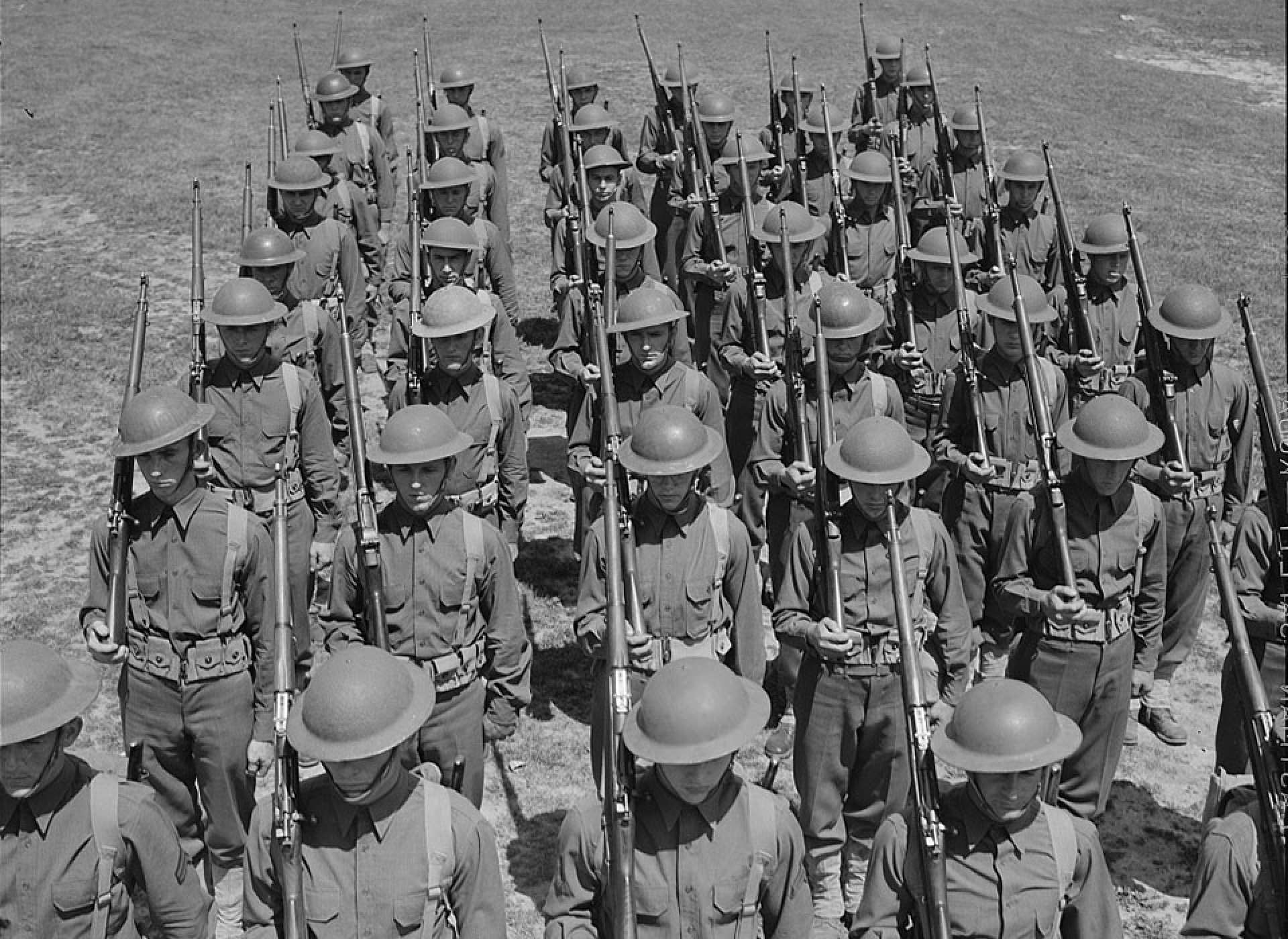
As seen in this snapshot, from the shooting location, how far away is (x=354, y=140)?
50.4 ft

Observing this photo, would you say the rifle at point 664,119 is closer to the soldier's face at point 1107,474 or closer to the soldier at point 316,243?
the soldier at point 316,243

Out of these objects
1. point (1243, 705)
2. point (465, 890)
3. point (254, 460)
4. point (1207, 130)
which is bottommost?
point (1207, 130)

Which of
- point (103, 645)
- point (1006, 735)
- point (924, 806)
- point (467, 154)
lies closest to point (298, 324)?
point (103, 645)

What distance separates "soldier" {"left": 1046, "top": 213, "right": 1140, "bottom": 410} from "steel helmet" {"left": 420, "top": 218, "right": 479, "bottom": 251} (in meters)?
4.66

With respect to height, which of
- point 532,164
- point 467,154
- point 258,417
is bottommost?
point 532,164

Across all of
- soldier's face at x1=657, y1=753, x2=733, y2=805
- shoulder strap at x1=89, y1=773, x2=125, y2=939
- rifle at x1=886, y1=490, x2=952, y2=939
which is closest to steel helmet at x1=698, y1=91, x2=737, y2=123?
rifle at x1=886, y1=490, x2=952, y2=939

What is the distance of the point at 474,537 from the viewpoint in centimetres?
654

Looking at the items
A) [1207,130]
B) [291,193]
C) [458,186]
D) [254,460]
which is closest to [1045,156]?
[458,186]

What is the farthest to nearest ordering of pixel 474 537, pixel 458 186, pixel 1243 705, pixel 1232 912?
pixel 458 186, pixel 474 537, pixel 1243 705, pixel 1232 912

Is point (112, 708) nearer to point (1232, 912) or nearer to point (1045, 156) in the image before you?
point (1232, 912)

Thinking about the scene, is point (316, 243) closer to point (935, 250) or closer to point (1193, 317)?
point (935, 250)

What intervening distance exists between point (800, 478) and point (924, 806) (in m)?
3.49

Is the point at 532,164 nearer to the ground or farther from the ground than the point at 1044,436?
nearer to the ground

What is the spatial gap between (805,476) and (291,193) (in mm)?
6502
